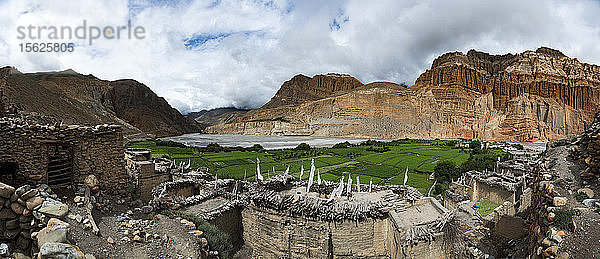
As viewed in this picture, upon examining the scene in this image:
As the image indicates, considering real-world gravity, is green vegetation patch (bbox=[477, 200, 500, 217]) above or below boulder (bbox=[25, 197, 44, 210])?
below

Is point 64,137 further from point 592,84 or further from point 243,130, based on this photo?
point 592,84

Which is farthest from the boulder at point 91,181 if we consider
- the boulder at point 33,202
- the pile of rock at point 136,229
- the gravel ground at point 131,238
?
the boulder at point 33,202

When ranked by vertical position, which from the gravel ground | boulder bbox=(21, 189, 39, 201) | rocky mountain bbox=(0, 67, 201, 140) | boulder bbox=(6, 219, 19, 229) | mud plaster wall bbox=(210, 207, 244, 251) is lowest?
mud plaster wall bbox=(210, 207, 244, 251)

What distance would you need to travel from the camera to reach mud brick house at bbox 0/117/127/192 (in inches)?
258

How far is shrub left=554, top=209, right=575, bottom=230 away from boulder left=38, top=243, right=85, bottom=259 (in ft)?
25.3

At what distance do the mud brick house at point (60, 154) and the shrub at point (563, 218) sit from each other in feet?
34.8

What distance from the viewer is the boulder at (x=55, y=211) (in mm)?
4030

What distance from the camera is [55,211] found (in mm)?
4137

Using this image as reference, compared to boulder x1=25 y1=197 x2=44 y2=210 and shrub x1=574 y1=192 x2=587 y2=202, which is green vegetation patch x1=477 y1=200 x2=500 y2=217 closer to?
shrub x1=574 y1=192 x2=587 y2=202

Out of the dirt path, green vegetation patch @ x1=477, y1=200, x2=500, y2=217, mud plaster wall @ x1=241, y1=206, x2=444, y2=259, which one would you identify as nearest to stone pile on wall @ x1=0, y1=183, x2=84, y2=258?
mud plaster wall @ x1=241, y1=206, x2=444, y2=259

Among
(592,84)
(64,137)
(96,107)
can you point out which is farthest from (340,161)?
(592,84)

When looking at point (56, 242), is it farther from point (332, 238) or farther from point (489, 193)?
point (489, 193)

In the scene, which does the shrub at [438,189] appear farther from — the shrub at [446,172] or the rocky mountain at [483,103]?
the rocky mountain at [483,103]

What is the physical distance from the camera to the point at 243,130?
152 m
